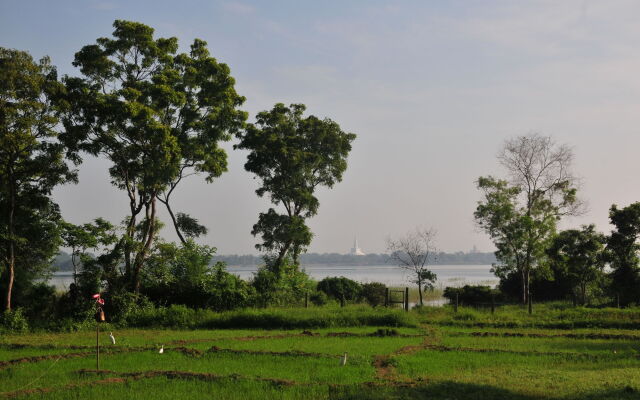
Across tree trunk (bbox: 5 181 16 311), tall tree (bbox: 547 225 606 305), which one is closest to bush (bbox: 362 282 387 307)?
tall tree (bbox: 547 225 606 305)

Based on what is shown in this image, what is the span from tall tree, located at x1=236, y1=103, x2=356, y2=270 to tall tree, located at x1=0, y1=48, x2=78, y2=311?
1150 cm

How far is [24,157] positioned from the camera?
71.4ft

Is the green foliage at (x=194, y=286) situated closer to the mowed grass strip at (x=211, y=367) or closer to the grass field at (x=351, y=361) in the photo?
the grass field at (x=351, y=361)

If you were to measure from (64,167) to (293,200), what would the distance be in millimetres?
13098

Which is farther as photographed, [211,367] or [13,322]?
[13,322]

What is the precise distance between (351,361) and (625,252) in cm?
2180

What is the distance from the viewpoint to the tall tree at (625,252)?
29.1m

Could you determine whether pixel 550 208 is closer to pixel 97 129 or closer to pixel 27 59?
pixel 97 129

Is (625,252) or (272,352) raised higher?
(625,252)

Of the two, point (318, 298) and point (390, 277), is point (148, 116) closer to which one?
point (318, 298)

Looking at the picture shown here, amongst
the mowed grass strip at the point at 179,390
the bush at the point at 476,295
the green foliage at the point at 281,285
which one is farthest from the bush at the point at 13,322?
the bush at the point at 476,295

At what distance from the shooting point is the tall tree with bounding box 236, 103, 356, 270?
3206 cm

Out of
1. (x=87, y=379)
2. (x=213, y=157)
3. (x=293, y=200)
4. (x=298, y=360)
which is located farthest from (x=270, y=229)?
(x=87, y=379)

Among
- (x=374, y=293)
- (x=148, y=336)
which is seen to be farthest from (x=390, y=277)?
(x=148, y=336)
